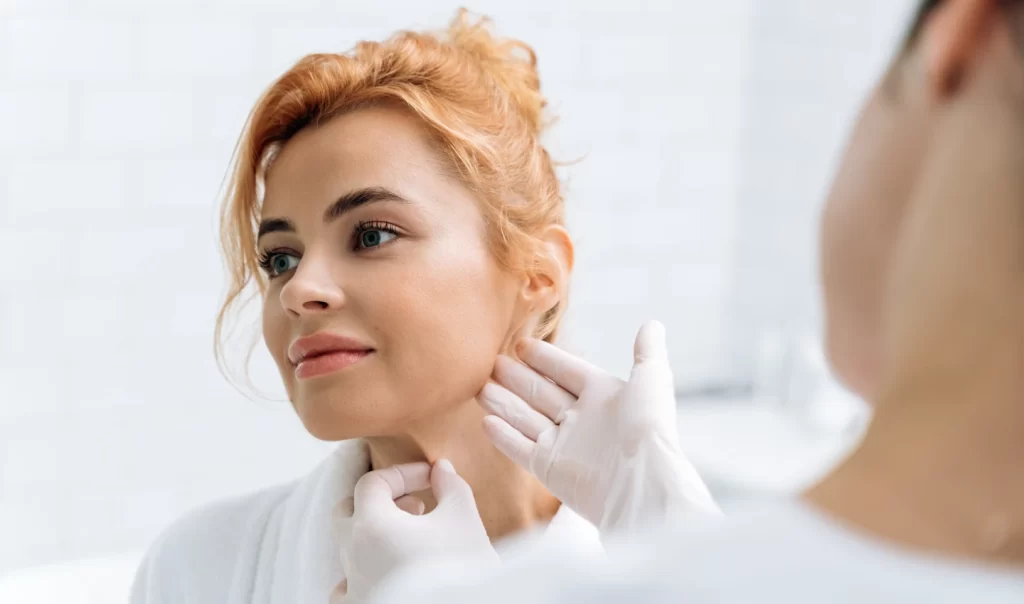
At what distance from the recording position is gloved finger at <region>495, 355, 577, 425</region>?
122cm

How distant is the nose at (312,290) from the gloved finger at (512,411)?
0.69 feet

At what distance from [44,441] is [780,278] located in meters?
1.68

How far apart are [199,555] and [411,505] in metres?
0.34

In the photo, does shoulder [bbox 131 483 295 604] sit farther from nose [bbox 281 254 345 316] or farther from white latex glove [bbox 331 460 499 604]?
nose [bbox 281 254 345 316]

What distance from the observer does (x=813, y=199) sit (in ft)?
8.28

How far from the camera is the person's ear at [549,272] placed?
4.09 ft

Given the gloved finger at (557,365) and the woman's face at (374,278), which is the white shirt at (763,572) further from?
the gloved finger at (557,365)

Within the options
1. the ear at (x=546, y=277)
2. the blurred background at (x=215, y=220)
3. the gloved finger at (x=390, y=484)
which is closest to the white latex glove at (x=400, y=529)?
the gloved finger at (x=390, y=484)

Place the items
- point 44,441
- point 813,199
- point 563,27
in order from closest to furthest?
1. point 44,441
2. point 563,27
3. point 813,199

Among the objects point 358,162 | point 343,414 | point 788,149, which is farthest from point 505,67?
point 788,149

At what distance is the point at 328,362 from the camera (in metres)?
1.12

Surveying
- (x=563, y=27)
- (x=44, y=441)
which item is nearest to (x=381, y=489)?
(x=44, y=441)

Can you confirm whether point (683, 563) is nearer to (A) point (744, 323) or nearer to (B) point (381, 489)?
(B) point (381, 489)

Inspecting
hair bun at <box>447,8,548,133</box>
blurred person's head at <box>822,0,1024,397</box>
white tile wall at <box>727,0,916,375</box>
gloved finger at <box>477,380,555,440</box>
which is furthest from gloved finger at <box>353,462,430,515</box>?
white tile wall at <box>727,0,916,375</box>
